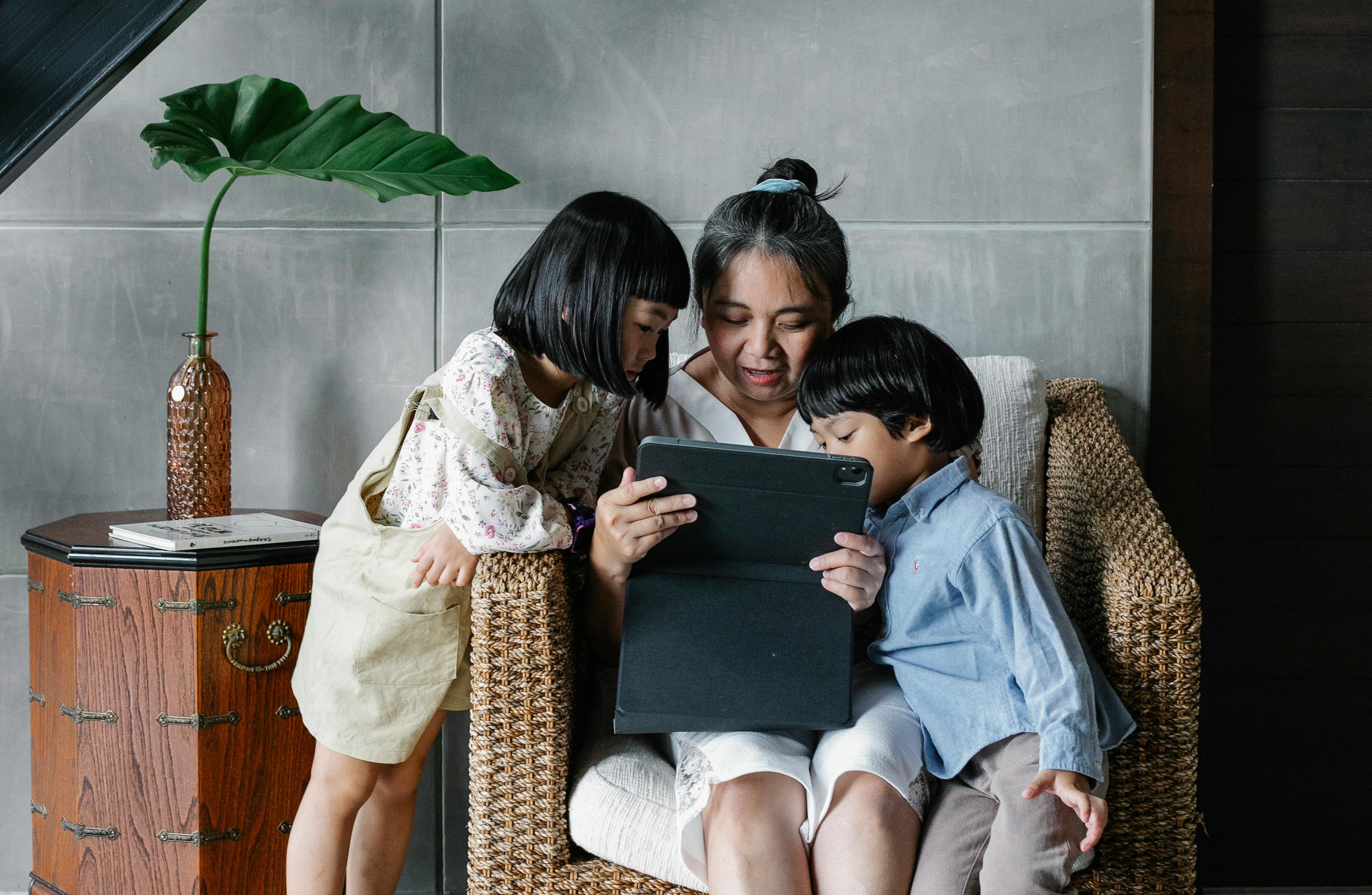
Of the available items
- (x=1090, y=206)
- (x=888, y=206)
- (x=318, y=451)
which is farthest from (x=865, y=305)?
(x=318, y=451)

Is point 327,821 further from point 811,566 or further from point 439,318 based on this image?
point 439,318

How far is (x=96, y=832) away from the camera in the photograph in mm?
1549

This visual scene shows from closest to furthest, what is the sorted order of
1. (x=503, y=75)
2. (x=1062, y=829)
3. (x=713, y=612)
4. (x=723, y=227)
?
(x=1062, y=829), (x=713, y=612), (x=723, y=227), (x=503, y=75)

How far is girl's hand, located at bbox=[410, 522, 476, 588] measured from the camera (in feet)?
4.27

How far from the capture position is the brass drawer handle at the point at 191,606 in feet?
4.89

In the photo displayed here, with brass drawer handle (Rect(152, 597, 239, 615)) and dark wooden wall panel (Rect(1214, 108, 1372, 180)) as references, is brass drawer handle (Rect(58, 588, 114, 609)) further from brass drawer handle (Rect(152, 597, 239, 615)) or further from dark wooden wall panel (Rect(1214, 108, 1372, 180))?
dark wooden wall panel (Rect(1214, 108, 1372, 180))

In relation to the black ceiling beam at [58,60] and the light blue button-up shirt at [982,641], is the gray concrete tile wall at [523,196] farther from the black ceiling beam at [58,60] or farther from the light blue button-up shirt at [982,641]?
the light blue button-up shirt at [982,641]

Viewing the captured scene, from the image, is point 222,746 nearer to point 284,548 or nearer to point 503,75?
point 284,548

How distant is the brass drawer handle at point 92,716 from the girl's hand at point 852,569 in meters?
1.09

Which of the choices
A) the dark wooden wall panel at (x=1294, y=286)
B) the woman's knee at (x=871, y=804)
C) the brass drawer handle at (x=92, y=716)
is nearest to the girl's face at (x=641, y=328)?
the woman's knee at (x=871, y=804)

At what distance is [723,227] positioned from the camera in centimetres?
152

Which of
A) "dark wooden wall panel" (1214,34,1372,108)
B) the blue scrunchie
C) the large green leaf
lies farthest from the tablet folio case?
"dark wooden wall panel" (1214,34,1372,108)

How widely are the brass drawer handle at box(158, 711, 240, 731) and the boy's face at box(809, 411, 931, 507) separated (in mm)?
1010

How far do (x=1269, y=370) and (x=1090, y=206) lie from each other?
20.2 inches
